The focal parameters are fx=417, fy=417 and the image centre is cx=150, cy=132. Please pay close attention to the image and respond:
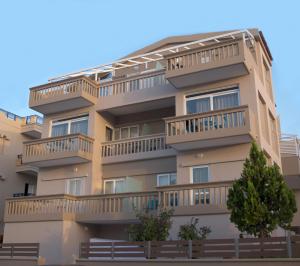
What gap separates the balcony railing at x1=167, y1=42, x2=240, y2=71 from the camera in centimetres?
1791

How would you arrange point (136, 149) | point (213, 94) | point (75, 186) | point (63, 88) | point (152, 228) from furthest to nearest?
point (63, 88) → point (75, 186) → point (136, 149) → point (213, 94) → point (152, 228)

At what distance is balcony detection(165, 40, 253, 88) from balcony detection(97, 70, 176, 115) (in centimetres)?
138

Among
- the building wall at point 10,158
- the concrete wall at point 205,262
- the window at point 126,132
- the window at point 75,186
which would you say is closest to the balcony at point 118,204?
the window at point 75,186

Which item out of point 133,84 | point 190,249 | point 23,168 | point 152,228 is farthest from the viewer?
point 23,168

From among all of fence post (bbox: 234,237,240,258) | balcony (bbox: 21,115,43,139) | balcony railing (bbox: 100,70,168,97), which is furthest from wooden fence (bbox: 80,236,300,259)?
balcony (bbox: 21,115,43,139)

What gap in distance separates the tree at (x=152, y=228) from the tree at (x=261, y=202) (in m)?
2.77

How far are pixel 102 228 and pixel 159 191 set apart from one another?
4.84m

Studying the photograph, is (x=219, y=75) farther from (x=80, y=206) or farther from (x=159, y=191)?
(x=80, y=206)

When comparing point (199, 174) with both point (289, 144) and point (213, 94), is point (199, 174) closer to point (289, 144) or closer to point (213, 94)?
point (213, 94)

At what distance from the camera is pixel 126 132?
23297 mm

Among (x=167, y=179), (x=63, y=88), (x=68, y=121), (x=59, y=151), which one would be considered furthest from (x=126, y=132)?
(x=167, y=179)

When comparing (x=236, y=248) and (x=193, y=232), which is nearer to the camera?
(x=236, y=248)

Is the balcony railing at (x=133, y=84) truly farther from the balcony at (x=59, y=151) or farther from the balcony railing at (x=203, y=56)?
the balcony at (x=59, y=151)

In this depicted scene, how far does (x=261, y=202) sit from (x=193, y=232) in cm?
285
